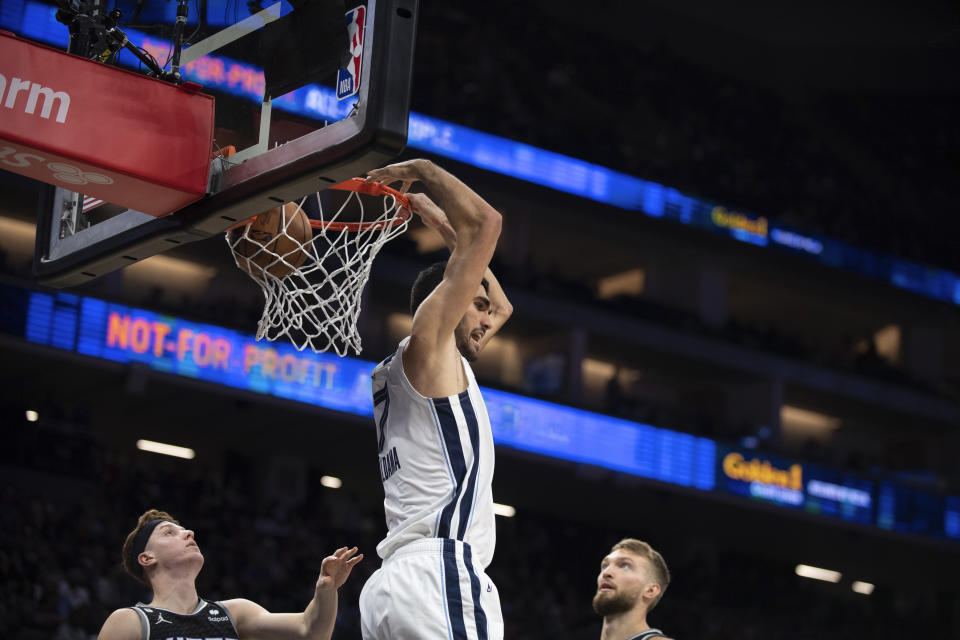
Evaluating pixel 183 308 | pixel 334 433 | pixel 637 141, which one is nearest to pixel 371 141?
pixel 183 308

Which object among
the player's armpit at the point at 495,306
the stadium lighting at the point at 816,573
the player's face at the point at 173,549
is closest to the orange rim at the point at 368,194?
the player's armpit at the point at 495,306

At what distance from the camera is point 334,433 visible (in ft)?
60.8

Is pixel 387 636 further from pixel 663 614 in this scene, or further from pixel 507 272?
pixel 507 272

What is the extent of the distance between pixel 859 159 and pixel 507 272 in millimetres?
11886

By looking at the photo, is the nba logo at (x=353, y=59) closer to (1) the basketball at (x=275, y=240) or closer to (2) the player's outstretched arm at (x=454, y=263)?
(2) the player's outstretched arm at (x=454, y=263)

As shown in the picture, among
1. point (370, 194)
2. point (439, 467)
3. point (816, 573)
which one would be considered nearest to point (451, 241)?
point (370, 194)

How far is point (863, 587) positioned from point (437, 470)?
25295 millimetres

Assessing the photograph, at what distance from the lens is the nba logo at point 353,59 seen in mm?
3775

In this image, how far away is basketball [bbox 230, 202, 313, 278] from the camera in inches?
180

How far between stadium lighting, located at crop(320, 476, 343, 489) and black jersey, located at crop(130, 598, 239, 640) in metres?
17.0

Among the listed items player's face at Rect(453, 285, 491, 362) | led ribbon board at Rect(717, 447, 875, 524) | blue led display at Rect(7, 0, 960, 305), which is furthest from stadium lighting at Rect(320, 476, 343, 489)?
player's face at Rect(453, 285, 491, 362)

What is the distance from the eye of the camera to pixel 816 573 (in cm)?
2617

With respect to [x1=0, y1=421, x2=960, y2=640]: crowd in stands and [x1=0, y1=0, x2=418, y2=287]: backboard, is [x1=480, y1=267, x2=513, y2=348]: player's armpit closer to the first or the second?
[x1=0, y1=0, x2=418, y2=287]: backboard

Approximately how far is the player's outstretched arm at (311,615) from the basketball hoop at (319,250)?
0.78 m
